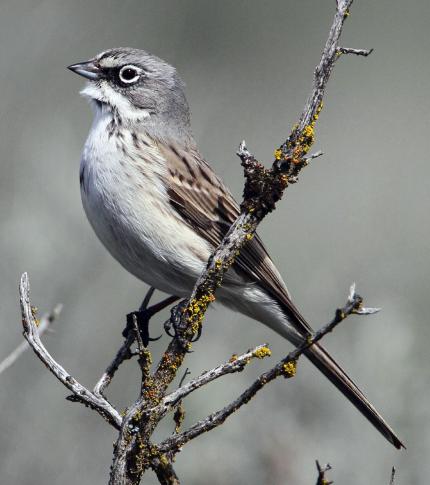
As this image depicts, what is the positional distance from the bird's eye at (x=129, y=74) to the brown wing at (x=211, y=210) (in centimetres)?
52

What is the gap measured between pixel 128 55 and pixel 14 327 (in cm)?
182

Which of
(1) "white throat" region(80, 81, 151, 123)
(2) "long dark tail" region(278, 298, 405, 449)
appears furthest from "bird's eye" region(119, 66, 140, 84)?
(2) "long dark tail" region(278, 298, 405, 449)

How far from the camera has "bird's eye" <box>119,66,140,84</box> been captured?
6.20m

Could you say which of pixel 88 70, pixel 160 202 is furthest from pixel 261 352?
pixel 88 70

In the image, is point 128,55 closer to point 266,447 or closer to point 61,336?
point 61,336

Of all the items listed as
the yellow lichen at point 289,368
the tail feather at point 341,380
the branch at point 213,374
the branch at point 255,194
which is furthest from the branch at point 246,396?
the tail feather at point 341,380

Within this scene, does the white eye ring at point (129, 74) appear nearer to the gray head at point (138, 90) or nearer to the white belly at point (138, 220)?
the gray head at point (138, 90)

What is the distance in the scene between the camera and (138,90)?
6242 mm

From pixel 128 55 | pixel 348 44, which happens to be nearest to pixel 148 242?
pixel 128 55

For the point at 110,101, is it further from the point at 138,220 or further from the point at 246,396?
the point at 246,396

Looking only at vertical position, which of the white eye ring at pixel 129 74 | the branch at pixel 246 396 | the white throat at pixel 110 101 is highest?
the white eye ring at pixel 129 74

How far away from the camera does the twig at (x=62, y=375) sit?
391 cm

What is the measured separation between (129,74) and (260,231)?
334 centimetres

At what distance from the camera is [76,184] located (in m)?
6.96
